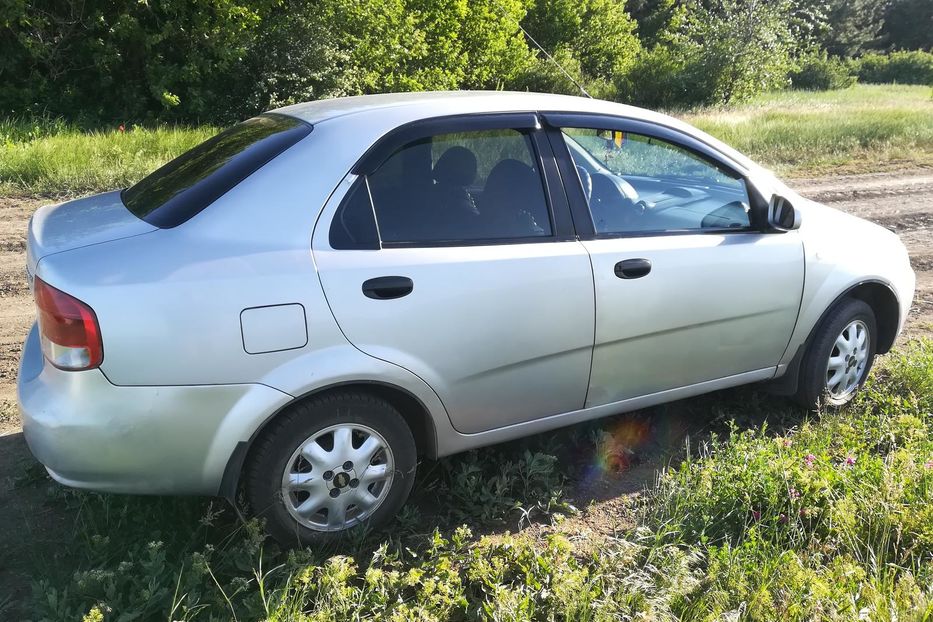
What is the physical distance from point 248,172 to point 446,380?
112 cm

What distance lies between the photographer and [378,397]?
312 centimetres

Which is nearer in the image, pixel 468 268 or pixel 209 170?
pixel 468 268

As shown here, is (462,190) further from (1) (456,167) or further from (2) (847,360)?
(2) (847,360)

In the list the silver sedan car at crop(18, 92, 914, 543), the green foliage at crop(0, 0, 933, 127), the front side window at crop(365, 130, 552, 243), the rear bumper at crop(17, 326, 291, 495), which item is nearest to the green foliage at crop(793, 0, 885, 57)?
the green foliage at crop(0, 0, 933, 127)

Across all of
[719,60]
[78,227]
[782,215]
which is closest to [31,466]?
[78,227]

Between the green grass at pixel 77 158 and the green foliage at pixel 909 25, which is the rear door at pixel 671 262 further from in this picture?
the green foliage at pixel 909 25

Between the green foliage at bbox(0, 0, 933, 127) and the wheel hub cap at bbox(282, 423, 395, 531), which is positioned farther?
the green foliage at bbox(0, 0, 933, 127)

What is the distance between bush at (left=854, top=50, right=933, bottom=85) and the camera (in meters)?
45.2

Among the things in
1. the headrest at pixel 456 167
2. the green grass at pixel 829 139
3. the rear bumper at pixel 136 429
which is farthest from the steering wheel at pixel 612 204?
the green grass at pixel 829 139

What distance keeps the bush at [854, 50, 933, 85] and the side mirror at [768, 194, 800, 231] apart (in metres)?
47.3

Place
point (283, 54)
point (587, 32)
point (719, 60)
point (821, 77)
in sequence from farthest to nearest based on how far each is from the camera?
point (821, 77) < point (587, 32) < point (719, 60) < point (283, 54)

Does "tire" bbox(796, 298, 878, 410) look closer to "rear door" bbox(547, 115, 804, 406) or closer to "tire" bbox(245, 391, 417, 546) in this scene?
"rear door" bbox(547, 115, 804, 406)

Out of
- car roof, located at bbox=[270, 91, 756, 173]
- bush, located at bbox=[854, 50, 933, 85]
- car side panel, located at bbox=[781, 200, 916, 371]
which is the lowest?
bush, located at bbox=[854, 50, 933, 85]

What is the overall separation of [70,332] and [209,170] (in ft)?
3.11
